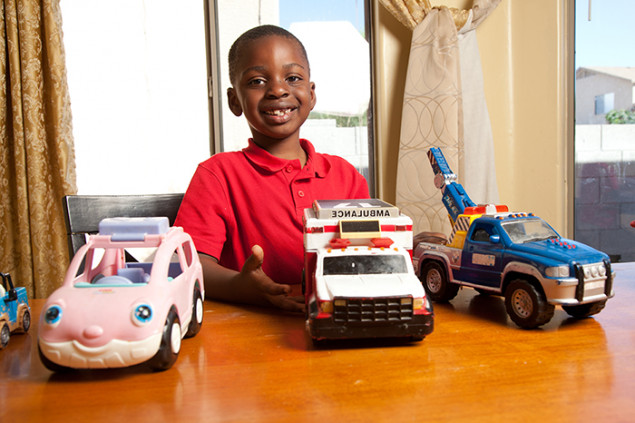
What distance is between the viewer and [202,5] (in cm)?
236

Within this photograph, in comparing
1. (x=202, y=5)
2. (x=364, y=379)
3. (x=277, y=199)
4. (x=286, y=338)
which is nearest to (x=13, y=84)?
(x=202, y=5)

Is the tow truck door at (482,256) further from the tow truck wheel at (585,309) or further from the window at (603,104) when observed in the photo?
the window at (603,104)

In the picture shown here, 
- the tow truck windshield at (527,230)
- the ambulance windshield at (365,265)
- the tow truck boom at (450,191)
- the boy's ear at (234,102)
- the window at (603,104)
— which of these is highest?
the window at (603,104)

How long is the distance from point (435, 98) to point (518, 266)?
1474 mm

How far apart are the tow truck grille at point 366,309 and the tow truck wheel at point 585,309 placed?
1.05 feet

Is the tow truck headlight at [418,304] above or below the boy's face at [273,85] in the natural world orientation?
below

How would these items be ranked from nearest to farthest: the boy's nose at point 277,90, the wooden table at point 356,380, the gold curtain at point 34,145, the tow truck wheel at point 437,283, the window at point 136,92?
the wooden table at point 356,380, the tow truck wheel at point 437,283, the boy's nose at point 277,90, the gold curtain at point 34,145, the window at point 136,92

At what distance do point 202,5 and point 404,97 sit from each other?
1.08m

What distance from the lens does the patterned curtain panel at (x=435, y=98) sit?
2121 mm

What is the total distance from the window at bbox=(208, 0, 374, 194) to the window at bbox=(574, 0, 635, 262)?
40.4 inches

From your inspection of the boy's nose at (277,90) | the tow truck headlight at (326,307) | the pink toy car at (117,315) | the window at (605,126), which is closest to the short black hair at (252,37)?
the boy's nose at (277,90)

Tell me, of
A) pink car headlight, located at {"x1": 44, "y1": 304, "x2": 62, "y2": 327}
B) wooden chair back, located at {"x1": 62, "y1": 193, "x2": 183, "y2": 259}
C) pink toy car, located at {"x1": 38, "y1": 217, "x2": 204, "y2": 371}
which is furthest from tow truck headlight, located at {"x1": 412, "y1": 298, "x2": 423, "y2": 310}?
wooden chair back, located at {"x1": 62, "y1": 193, "x2": 183, "y2": 259}

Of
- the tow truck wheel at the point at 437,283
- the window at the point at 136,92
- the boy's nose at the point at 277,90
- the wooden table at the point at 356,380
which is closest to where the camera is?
the wooden table at the point at 356,380

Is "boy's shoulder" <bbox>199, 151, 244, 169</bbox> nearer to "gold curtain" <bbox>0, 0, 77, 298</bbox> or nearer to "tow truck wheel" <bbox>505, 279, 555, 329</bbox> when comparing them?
"tow truck wheel" <bbox>505, 279, 555, 329</bbox>
